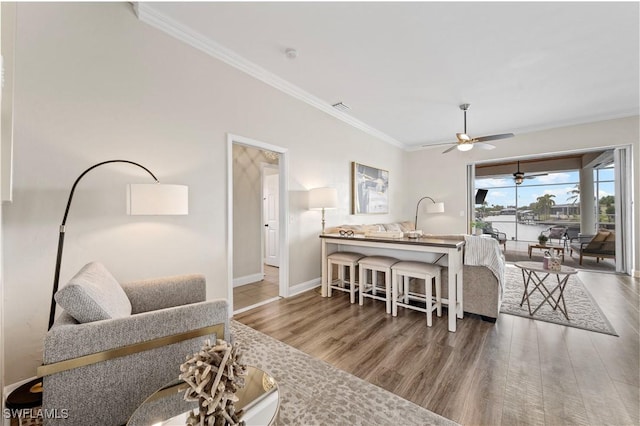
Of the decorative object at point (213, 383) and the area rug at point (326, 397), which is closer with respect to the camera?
the decorative object at point (213, 383)

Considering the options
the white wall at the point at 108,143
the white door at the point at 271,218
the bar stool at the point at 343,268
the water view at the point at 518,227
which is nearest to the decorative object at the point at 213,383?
the white wall at the point at 108,143

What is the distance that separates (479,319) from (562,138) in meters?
4.66

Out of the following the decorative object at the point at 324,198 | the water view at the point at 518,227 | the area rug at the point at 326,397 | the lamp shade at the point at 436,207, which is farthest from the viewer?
the water view at the point at 518,227

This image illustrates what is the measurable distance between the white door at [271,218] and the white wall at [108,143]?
8.21 ft

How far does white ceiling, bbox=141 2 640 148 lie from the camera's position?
2271mm

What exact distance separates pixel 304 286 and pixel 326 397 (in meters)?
2.25

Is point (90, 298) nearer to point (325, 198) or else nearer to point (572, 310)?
point (325, 198)

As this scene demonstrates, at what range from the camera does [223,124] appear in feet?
9.52

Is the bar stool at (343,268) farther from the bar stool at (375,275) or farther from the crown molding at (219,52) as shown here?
the crown molding at (219,52)

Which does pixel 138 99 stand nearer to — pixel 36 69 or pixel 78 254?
pixel 36 69

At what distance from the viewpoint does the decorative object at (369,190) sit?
5.00m

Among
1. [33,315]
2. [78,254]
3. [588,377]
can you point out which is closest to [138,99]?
[78,254]

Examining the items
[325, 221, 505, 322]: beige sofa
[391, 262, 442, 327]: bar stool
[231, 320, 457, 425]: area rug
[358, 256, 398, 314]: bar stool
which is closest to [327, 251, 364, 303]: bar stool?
[358, 256, 398, 314]: bar stool

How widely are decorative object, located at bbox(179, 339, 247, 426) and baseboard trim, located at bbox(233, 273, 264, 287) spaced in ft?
11.1
